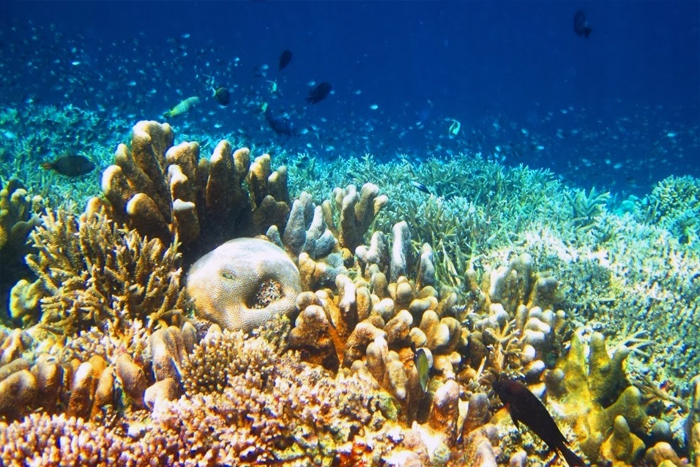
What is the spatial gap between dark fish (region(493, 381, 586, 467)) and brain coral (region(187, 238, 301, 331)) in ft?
6.09

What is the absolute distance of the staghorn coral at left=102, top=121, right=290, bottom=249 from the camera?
3758mm

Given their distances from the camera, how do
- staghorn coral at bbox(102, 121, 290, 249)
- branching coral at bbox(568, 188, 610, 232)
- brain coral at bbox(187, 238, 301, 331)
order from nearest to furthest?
brain coral at bbox(187, 238, 301, 331), staghorn coral at bbox(102, 121, 290, 249), branching coral at bbox(568, 188, 610, 232)

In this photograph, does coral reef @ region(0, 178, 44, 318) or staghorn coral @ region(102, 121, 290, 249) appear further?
coral reef @ region(0, 178, 44, 318)

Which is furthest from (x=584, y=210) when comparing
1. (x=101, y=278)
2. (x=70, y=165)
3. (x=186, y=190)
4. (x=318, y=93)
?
(x=70, y=165)

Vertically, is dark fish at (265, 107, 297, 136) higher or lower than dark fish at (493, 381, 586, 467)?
higher

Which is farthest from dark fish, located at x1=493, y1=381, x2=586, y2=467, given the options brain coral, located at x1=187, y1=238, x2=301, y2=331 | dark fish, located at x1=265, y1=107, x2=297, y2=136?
dark fish, located at x1=265, y1=107, x2=297, y2=136

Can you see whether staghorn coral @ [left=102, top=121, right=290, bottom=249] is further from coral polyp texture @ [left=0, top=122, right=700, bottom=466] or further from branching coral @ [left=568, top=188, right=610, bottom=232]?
branching coral @ [left=568, top=188, right=610, bottom=232]

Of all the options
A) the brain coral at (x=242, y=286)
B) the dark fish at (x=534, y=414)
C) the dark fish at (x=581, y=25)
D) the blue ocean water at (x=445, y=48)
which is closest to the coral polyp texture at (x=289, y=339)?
the brain coral at (x=242, y=286)

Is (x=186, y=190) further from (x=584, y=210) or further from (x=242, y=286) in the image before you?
(x=584, y=210)

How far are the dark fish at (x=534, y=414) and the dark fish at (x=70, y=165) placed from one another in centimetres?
656

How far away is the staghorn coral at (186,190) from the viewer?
148 inches

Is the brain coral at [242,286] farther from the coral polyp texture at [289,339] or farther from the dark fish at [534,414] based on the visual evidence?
the dark fish at [534,414]

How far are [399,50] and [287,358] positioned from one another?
315 feet

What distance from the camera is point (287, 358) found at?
3.16 m
